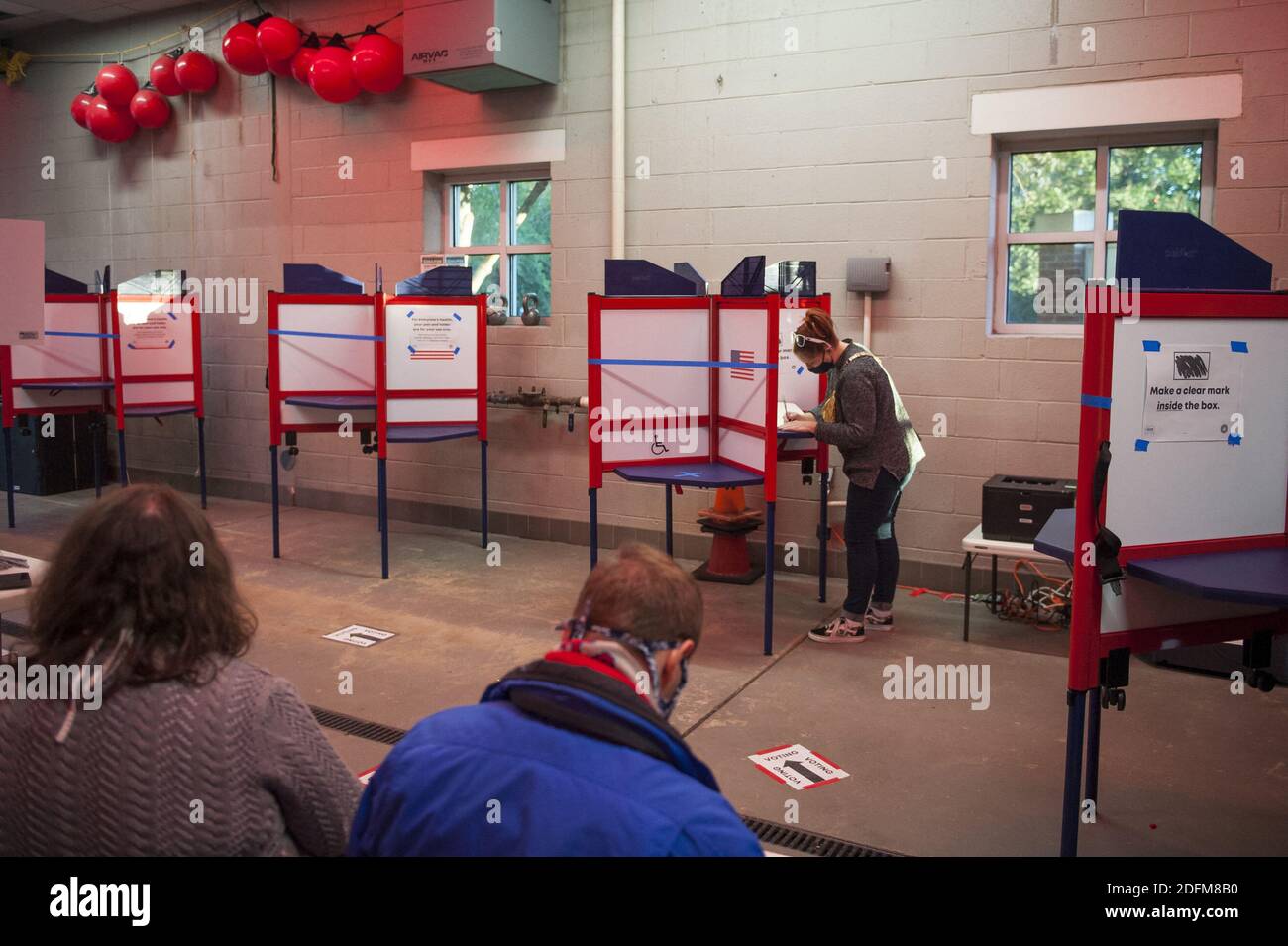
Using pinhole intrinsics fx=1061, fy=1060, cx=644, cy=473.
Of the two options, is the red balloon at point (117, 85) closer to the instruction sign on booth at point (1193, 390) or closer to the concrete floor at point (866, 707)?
the concrete floor at point (866, 707)

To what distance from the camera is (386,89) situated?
Answer: 6.37m

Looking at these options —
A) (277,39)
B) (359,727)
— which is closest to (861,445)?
(359,727)

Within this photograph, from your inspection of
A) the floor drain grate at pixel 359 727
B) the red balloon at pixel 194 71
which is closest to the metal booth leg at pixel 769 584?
the floor drain grate at pixel 359 727

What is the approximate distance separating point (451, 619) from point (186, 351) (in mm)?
3457

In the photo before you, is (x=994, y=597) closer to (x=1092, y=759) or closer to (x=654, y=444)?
(x=654, y=444)

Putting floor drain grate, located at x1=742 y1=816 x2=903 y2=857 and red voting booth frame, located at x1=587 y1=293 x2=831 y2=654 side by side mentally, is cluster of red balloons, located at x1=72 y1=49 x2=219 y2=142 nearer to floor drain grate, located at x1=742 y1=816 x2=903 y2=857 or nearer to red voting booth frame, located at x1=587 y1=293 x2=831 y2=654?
red voting booth frame, located at x1=587 y1=293 x2=831 y2=654

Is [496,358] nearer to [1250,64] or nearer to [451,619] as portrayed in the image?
[451,619]

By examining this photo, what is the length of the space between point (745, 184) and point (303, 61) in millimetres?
3050

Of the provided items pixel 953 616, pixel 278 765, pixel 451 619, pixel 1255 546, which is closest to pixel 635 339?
pixel 451 619

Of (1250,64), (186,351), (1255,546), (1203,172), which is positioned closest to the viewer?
(1255,546)

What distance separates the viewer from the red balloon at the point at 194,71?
7.17 m

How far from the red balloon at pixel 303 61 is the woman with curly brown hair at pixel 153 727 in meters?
5.84

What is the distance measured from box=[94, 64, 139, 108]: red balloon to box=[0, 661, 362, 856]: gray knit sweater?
737 cm
